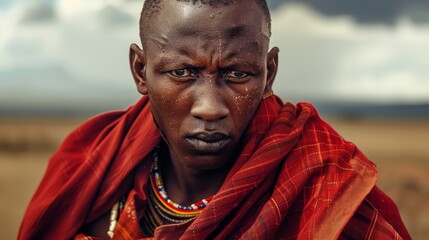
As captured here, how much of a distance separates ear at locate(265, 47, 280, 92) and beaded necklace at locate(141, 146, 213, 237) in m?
0.44

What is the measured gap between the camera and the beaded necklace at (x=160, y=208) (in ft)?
9.23

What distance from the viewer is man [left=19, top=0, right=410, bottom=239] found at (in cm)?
251

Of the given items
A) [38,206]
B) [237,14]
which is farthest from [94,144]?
[237,14]

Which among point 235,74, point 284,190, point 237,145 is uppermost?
point 235,74

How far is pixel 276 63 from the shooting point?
282 cm

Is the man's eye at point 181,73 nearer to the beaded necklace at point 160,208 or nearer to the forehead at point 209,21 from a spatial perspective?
the forehead at point 209,21

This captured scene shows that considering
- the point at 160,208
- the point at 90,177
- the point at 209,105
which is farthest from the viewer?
the point at 90,177

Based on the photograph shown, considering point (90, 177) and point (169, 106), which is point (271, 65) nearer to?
point (169, 106)

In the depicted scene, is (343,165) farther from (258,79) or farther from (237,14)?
(237,14)

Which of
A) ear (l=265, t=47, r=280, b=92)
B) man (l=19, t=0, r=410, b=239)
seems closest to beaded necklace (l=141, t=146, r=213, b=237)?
man (l=19, t=0, r=410, b=239)

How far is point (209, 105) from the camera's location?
2.49 metres

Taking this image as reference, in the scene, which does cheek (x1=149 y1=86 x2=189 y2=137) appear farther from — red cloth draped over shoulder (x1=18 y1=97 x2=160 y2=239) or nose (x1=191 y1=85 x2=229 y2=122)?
red cloth draped over shoulder (x1=18 y1=97 x2=160 y2=239)

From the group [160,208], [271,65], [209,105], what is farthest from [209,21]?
[160,208]

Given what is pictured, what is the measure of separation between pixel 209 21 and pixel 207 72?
16cm
